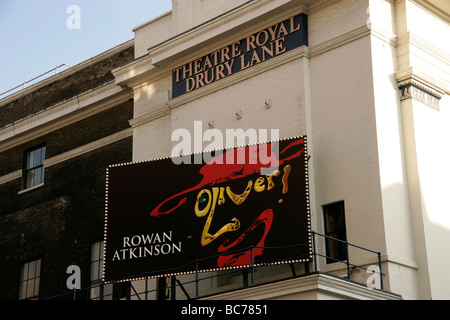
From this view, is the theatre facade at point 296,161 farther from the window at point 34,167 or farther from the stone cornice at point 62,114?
the window at point 34,167

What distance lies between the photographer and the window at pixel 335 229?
71.5ft

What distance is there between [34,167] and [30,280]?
173 inches

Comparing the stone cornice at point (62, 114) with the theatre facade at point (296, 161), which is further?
the stone cornice at point (62, 114)

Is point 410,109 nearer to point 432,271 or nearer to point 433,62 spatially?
point 433,62

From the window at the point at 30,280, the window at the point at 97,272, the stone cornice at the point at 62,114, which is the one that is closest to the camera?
the window at the point at 97,272

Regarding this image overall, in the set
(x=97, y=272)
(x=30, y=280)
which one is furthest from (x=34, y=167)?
(x=97, y=272)

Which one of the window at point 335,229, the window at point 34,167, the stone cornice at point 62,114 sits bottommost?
the window at point 335,229

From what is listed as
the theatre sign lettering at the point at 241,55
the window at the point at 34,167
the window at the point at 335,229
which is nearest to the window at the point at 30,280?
the window at the point at 34,167

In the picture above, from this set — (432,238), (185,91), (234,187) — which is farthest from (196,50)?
(432,238)

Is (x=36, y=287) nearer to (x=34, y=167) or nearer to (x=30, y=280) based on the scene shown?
(x=30, y=280)

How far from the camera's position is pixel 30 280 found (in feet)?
98.7

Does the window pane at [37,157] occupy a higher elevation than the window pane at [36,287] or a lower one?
higher

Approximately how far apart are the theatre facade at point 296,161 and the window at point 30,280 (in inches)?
177

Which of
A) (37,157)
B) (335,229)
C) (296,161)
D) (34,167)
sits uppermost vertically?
(37,157)
